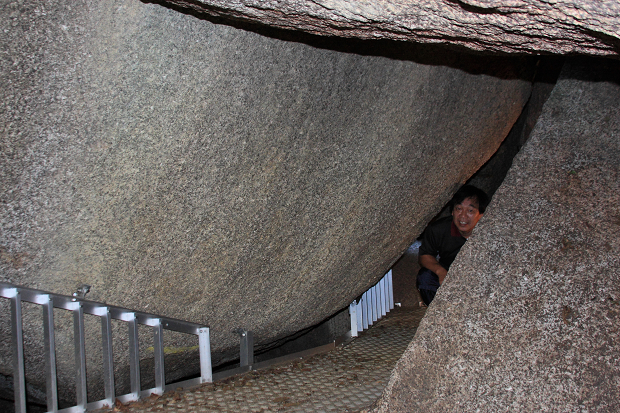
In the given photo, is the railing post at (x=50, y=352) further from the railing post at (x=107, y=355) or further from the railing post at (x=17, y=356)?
the railing post at (x=107, y=355)

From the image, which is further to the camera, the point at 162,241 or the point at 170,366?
the point at 170,366

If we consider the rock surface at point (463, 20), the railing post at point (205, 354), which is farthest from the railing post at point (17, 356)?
the rock surface at point (463, 20)

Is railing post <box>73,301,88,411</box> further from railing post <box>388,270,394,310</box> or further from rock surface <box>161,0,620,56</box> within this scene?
railing post <box>388,270,394,310</box>

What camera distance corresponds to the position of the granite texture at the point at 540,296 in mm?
1834

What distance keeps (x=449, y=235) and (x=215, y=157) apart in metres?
1.91

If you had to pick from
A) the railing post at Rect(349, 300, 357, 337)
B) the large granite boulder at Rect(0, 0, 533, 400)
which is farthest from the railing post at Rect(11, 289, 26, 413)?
the railing post at Rect(349, 300, 357, 337)

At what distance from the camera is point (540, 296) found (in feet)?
6.49

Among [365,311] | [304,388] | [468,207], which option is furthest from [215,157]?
[365,311]

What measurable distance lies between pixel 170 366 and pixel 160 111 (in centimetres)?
146

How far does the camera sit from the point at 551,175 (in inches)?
87.8

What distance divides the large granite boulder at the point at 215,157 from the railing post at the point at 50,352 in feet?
0.29

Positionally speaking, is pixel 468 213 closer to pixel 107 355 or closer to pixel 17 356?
pixel 107 355

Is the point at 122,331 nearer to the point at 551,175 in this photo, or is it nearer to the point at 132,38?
the point at 132,38

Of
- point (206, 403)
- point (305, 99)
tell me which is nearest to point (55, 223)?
point (206, 403)
